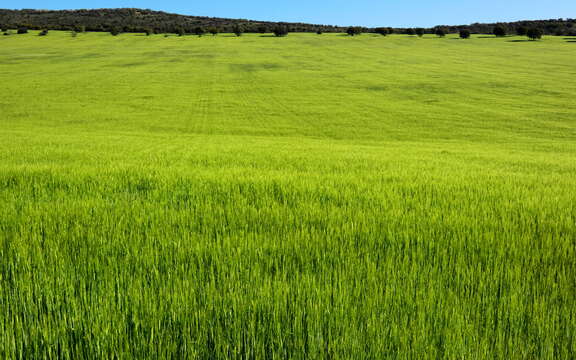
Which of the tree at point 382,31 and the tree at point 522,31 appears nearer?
the tree at point 522,31

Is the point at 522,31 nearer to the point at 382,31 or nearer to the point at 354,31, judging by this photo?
the point at 382,31

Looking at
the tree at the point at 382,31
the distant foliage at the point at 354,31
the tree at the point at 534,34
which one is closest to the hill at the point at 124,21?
the tree at the point at 382,31

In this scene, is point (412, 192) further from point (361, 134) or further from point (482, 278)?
point (361, 134)

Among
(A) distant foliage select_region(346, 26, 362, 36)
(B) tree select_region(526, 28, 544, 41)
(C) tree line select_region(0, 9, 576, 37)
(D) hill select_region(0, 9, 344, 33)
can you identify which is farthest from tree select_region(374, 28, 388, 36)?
(B) tree select_region(526, 28, 544, 41)

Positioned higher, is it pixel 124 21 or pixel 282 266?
pixel 124 21

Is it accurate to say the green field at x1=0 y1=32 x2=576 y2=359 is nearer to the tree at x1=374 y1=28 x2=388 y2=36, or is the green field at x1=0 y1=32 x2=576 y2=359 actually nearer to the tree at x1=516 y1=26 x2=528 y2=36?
the tree at x1=374 y1=28 x2=388 y2=36

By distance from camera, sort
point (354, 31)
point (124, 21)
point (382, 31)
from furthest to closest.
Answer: point (124, 21) < point (382, 31) < point (354, 31)

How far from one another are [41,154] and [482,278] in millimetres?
11217

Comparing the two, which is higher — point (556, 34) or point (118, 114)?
point (556, 34)

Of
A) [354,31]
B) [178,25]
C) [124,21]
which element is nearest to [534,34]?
[354,31]

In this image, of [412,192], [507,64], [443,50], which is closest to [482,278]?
[412,192]

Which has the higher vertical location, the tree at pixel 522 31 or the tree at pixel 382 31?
the tree at pixel 382 31

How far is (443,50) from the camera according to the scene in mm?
65250

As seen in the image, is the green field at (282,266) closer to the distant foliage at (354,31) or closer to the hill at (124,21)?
the distant foliage at (354,31)
